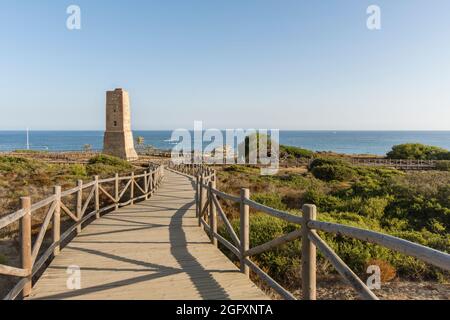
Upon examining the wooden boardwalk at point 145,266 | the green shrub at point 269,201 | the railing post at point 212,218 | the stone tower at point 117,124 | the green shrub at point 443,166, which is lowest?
the green shrub at point 443,166

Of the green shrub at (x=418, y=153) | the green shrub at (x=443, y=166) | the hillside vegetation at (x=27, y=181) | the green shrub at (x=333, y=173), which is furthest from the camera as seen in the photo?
the green shrub at (x=418, y=153)

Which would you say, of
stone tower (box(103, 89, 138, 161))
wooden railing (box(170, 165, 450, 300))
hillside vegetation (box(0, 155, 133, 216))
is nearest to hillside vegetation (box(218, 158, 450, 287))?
wooden railing (box(170, 165, 450, 300))

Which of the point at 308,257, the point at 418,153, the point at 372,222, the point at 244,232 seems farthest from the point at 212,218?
the point at 418,153

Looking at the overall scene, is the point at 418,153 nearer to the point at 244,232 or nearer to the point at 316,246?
the point at 244,232

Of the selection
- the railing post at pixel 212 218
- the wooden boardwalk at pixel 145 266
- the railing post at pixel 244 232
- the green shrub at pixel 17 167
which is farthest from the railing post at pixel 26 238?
the green shrub at pixel 17 167

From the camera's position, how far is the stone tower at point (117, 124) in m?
40.2

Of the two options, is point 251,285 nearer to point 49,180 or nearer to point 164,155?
point 49,180

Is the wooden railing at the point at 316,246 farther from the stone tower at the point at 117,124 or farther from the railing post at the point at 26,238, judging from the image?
the stone tower at the point at 117,124

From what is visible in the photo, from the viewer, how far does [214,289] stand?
411 centimetres

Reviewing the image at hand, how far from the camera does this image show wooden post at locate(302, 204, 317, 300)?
10.3 feet

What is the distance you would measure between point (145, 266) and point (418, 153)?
4803 centimetres

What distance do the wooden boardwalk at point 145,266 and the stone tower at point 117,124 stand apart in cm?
3353

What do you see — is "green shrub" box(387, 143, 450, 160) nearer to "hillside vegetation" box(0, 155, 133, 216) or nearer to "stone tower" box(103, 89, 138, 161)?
"stone tower" box(103, 89, 138, 161)
